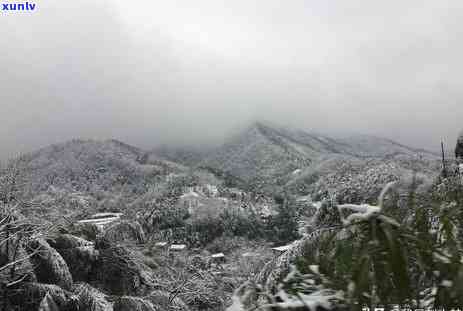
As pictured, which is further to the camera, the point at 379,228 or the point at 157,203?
the point at 157,203

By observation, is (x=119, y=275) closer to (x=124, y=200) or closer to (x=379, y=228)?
(x=379, y=228)

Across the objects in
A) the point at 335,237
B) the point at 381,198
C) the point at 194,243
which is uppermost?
the point at 381,198

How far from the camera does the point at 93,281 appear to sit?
33.3 ft

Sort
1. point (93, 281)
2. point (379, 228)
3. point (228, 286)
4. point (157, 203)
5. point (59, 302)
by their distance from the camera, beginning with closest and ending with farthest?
point (379, 228), point (59, 302), point (93, 281), point (228, 286), point (157, 203)

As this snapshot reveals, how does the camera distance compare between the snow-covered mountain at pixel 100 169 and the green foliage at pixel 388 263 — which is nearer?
the green foliage at pixel 388 263

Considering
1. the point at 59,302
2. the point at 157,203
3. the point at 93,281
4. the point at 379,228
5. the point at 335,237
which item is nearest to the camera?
the point at 379,228

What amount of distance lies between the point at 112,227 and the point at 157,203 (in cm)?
9506

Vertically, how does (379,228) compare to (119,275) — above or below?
above

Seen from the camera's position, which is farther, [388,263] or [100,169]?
[100,169]

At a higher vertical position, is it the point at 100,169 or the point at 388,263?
the point at 388,263

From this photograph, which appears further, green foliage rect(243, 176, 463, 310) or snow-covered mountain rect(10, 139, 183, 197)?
snow-covered mountain rect(10, 139, 183, 197)

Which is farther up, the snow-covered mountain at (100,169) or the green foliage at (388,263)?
the green foliage at (388,263)

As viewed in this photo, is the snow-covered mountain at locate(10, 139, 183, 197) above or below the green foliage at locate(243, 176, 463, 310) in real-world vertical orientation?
below

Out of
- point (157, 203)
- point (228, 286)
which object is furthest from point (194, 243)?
point (228, 286)
